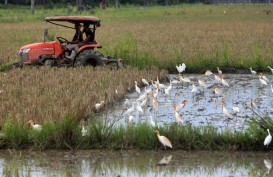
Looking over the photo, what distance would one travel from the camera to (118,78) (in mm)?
14062

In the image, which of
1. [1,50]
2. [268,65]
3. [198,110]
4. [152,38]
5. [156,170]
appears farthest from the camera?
[152,38]

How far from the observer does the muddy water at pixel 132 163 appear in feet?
24.4

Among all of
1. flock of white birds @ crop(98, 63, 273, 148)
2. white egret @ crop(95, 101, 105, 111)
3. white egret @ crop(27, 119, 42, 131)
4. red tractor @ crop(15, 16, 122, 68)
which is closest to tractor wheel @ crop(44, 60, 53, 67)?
red tractor @ crop(15, 16, 122, 68)

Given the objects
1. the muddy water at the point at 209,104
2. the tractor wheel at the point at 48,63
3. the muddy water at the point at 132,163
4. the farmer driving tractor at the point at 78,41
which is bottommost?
the muddy water at the point at 209,104

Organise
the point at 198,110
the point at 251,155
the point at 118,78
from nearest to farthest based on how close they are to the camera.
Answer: the point at 251,155, the point at 198,110, the point at 118,78

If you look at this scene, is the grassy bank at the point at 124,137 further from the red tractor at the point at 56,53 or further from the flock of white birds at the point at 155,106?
the red tractor at the point at 56,53

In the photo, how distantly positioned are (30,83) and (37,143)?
15.2ft

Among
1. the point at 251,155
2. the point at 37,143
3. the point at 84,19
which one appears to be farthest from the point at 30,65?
the point at 251,155

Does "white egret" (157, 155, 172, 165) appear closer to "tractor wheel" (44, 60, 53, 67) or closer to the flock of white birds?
the flock of white birds

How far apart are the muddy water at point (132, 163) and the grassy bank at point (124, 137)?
0.16m

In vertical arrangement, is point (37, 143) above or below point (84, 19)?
below

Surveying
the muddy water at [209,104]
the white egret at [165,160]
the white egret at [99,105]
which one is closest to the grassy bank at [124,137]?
the white egret at [165,160]

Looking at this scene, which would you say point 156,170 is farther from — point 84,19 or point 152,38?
point 152,38

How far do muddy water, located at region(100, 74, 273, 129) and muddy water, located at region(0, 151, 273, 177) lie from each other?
1.35 m
